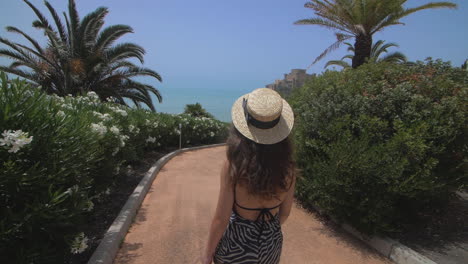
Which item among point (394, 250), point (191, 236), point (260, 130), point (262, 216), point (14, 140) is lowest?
point (191, 236)

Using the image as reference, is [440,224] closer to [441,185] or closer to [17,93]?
[441,185]

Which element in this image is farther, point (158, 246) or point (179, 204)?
point (179, 204)

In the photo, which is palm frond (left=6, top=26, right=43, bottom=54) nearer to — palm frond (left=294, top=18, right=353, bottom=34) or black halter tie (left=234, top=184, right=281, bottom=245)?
palm frond (left=294, top=18, right=353, bottom=34)

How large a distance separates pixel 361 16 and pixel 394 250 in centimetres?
1033

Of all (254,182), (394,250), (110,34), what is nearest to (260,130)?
(254,182)

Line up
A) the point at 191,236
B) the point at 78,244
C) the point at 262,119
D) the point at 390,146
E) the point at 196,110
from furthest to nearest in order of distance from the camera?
1. the point at 196,110
2. the point at 191,236
3. the point at 390,146
4. the point at 78,244
5. the point at 262,119

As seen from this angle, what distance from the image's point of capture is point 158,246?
3.63 meters

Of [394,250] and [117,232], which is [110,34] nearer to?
[117,232]

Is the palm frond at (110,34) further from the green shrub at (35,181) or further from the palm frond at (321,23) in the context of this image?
the green shrub at (35,181)

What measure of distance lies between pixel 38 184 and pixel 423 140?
428cm

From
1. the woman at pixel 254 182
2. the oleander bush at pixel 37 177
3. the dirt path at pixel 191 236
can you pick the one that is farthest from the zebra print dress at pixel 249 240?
the dirt path at pixel 191 236

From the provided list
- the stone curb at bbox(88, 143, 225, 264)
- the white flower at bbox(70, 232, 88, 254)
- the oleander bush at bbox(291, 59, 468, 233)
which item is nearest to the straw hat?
the white flower at bbox(70, 232, 88, 254)

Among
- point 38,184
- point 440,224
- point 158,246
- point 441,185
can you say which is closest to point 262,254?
point 38,184

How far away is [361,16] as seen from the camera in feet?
36.9
